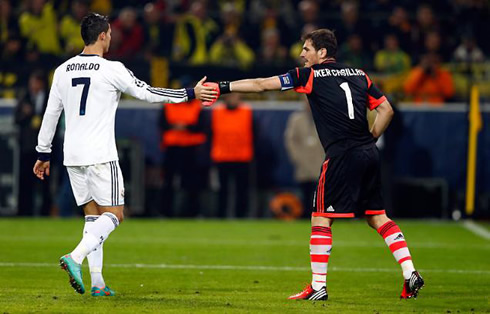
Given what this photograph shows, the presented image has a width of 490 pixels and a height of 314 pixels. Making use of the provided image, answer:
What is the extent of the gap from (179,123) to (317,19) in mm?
4341

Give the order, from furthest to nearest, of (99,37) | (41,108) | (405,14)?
1. (405,14)
2. (41,108)
3. (99,37)

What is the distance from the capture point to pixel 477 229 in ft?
53.6

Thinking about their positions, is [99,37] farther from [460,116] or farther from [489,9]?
[489,9]

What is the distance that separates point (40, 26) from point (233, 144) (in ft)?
17.2

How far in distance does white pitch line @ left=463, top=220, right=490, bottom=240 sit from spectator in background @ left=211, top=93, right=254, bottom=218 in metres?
3.69

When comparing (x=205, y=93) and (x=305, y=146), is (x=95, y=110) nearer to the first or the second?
(x=205, y=93)

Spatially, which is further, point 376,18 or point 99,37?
point 376,18

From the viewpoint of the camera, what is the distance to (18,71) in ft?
57.5

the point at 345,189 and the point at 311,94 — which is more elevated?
the point at 311,94

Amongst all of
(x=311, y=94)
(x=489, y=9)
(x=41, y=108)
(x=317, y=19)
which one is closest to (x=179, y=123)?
(x=41, y=108)

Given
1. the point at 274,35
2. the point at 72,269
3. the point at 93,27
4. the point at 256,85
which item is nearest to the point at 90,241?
the point at 72,269

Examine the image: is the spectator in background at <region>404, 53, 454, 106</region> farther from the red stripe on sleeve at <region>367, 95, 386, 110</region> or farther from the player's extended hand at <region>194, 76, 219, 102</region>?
the player's extended hand at <region>194, 76, 219, 102</region>

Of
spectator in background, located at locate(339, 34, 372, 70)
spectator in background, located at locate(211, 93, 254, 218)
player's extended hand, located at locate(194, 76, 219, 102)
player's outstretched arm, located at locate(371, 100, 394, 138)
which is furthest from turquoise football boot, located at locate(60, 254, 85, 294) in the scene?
spectator in background, located at locate(339, 34, 372, 70)

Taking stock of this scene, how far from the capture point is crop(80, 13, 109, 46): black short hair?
792cm
